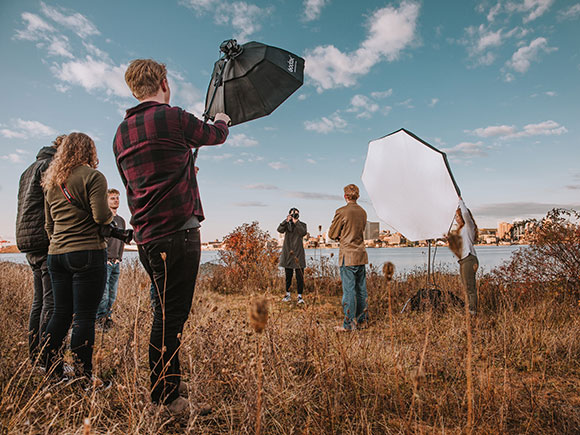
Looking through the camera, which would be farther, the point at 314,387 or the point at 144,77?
the point at 314,387

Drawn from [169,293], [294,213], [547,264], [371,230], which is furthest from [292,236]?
[169,293]

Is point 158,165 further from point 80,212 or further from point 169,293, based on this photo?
point 80,212

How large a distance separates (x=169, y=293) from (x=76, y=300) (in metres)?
0.92

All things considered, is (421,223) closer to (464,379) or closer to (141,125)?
(464,379)

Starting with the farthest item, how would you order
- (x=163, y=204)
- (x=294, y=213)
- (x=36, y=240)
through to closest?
(x=294, y=213) → (x=36, y=240) → (x=163, y=204)

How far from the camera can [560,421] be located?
7.22 ft

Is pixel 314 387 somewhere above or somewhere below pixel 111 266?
below

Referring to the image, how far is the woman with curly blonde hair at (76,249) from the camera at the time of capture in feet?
7.97

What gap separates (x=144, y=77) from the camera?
2078mm

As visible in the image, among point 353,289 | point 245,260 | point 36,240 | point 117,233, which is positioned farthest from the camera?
point 245,260

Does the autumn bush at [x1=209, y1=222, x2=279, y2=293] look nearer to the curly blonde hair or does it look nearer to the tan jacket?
the tan jacket

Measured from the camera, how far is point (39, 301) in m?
2.92

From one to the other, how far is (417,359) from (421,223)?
8.78ft

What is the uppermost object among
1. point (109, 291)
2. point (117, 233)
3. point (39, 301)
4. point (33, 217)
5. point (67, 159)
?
point (67, 159)
